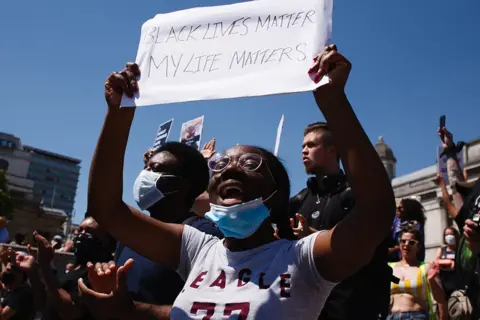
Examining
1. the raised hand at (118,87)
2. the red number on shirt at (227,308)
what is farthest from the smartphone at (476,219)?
the raised hand at (118,87)

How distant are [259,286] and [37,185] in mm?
156779

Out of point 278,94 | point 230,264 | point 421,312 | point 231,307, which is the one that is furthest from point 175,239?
point 421,312

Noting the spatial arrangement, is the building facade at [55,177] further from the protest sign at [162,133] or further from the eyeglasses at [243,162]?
the eyeglasses at [243,162]

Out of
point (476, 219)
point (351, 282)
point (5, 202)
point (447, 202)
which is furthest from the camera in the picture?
point (5, 202)

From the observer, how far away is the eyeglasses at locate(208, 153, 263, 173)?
2249mm

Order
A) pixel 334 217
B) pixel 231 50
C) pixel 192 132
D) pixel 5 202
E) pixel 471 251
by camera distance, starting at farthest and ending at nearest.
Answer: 1. pixel 5 202
2. pixel 192 132
3. pixel 471 251
4. pixel 334 217
5. pixel 231 50

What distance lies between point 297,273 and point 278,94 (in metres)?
0.72

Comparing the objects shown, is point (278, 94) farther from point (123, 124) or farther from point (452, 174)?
point (452, 174)

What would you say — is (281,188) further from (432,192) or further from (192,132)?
(432,192)

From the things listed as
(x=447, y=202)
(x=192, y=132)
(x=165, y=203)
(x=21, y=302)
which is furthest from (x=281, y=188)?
(x=21, y=302)

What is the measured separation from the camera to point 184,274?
2.31m

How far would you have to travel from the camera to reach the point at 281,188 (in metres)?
2.35

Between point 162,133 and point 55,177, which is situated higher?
point 55,177

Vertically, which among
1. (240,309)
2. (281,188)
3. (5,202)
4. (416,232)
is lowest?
(240,309)
